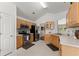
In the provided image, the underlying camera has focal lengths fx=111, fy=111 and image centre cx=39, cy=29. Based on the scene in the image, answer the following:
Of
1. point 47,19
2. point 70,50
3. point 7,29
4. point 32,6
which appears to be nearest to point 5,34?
point 7,29

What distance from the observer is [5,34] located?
4992 mm

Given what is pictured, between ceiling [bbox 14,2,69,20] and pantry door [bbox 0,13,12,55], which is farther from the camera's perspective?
ceiling [bbox 14,2,69,20]

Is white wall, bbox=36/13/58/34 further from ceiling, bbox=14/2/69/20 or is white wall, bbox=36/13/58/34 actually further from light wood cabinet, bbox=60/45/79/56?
light wood cabinet, bbox=60/45/79/56

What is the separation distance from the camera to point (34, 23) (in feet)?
37.2

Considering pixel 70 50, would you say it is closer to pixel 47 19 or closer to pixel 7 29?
pixel 7 29

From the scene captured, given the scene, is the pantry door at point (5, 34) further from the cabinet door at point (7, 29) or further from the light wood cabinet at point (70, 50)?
the light wood cabinet at point (70, 50)

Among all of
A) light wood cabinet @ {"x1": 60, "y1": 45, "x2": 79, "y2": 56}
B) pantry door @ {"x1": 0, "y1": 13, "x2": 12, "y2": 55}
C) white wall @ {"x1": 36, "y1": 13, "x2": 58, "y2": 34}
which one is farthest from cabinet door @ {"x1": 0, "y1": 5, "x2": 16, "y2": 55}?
white wall @ {"x1": 36, "y1": 13, "x2": 58, "y2": 34}

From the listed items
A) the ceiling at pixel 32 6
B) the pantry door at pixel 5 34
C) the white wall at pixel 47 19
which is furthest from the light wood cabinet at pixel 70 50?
the white wall at pixel 47 19

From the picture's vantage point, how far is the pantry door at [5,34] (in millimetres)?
4841

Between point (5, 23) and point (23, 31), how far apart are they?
395cm

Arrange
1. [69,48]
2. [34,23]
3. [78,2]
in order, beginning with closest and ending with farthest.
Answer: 1. [78,2]
2. [69,48]
3. [34,23]

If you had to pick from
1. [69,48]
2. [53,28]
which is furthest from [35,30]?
[69,48]

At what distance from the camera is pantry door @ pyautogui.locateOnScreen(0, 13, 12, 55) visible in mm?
4841

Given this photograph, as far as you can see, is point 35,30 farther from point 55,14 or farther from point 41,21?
point 55,14
